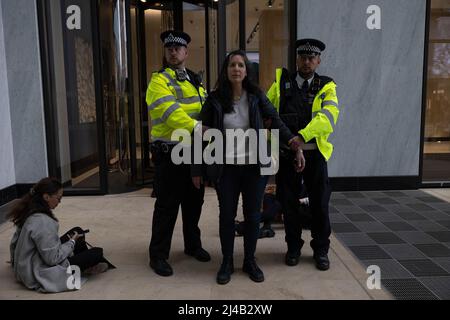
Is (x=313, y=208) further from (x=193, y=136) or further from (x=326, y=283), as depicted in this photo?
(x=193, y=136)

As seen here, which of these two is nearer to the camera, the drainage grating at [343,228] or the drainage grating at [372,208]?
the drainage grating at [343,228]

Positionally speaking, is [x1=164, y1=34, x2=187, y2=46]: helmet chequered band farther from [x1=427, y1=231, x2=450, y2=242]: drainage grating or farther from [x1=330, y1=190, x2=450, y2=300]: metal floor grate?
[x1=427, y1=231, x2=450, y2=242]: drainage grating

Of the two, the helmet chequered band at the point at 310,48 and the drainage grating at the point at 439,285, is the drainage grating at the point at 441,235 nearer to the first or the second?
the drainage grating at the point at 439,285

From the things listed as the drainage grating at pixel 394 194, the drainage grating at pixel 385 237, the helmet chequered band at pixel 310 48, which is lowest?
the drainage grating at pixel 385 237

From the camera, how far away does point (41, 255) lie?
2518 millimetres

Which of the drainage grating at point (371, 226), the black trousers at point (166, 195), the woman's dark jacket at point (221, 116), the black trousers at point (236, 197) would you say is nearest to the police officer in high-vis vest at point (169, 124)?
the black trousers at point (166, 195)

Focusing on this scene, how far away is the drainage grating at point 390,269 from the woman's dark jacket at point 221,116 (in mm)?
1144

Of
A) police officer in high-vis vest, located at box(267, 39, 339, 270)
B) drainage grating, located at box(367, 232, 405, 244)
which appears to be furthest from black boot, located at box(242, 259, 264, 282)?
drainage grating, located at box(367, 232, 405, 244)

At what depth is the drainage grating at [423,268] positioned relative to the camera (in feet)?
9.29

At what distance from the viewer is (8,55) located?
4941mm

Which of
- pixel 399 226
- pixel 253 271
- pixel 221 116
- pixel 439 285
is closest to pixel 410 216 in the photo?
pixel 399 226

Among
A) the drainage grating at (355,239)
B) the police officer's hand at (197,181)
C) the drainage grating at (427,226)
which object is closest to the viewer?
the police officer's hand at (197,181)

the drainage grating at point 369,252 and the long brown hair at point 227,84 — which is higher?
the long brown hair at point 227,84
